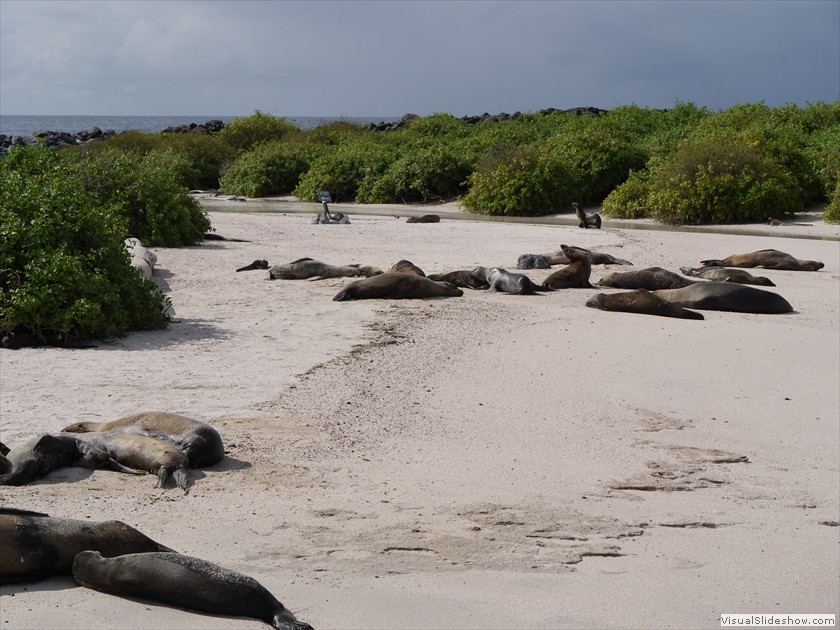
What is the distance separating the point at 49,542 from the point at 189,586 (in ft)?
2.07

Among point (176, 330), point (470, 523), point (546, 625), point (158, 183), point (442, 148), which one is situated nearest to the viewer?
point (546, 625)

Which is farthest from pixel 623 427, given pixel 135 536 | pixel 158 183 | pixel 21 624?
pixel 158 183

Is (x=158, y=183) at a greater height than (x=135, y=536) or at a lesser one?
greater

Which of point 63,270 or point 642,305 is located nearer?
point 63,270

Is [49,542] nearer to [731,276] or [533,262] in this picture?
[731,276]

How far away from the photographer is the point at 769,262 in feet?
55.0

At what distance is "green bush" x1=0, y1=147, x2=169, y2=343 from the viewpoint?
9.41 m

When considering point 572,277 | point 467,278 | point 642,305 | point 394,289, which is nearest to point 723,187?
point 572,277

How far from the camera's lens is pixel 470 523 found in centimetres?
534

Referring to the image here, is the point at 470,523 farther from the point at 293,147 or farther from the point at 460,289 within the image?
the point at 293,147

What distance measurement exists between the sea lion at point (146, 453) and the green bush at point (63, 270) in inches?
142

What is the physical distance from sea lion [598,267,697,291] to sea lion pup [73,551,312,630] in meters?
11.1

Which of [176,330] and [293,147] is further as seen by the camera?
[293,147]

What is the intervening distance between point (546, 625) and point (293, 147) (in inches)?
1450
